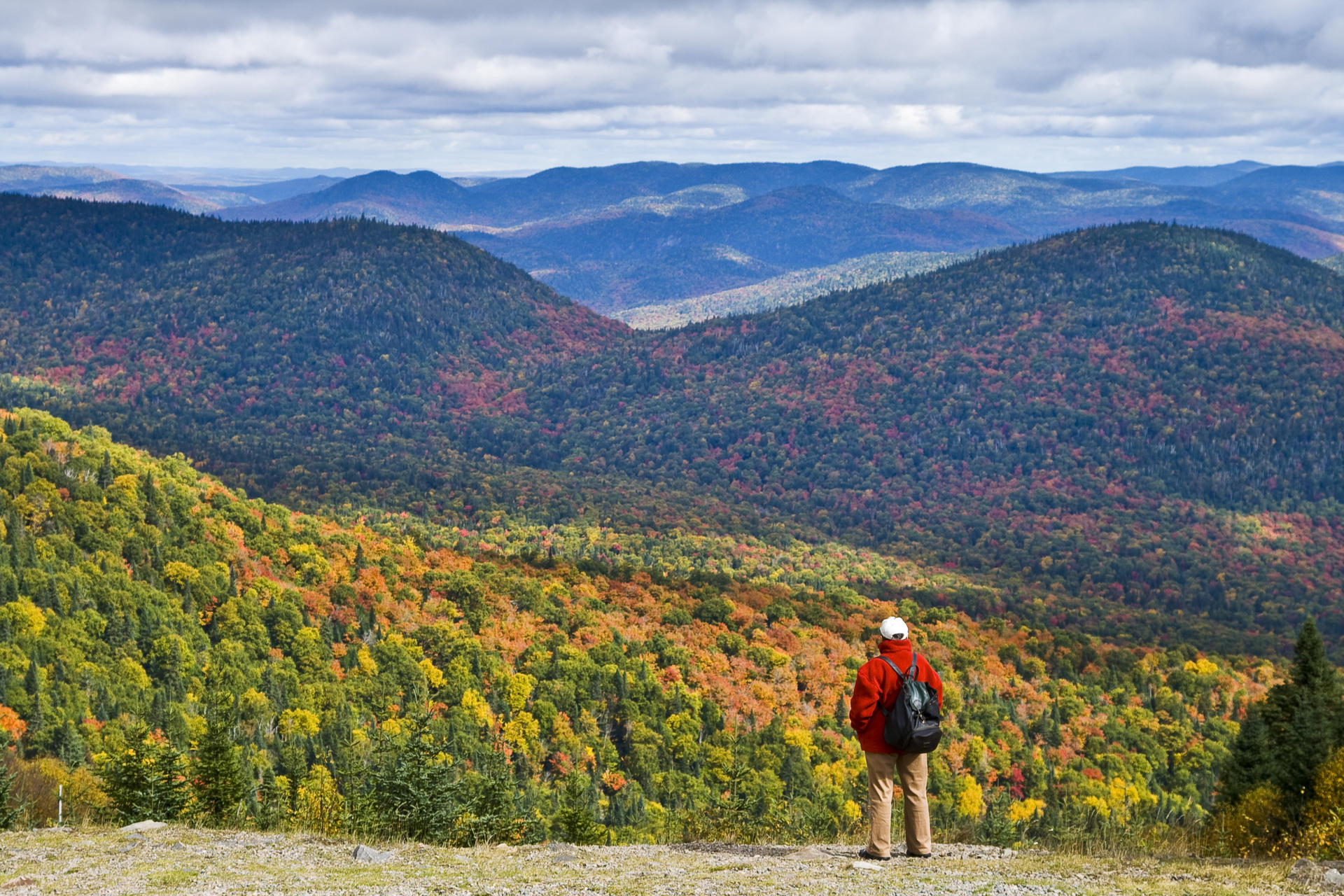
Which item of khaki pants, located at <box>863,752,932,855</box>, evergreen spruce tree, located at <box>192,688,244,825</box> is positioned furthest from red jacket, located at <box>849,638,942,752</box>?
evergreen spruce tree, located at <box>192,688,244,825</box>

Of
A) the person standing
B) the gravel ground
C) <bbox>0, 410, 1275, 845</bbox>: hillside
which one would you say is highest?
the person standing

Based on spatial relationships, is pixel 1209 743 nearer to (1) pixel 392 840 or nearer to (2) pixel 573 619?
(2) pixel 573 619

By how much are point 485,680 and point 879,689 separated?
63.0 metres

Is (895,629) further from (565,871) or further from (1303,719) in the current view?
(1303,719)

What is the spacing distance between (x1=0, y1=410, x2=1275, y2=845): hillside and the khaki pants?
18.9 meters

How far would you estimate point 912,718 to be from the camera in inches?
783

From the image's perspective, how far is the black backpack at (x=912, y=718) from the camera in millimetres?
19859

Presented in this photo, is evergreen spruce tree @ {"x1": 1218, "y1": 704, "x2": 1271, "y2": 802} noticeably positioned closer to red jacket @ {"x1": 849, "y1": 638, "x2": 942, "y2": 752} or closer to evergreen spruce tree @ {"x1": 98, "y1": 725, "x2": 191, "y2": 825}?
red jacket @ {"x1": 849, "y1": 638, "x2": 942, "y2": 752}

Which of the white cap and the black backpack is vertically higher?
the white cap

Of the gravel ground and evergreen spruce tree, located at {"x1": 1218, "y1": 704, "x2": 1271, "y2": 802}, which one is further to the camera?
evergreen spruce tree, located at {"x1": 1218, "y1": 704, "x2": 1271, "y2": 802}

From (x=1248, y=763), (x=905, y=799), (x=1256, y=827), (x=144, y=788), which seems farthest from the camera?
(x=1248, y=763)

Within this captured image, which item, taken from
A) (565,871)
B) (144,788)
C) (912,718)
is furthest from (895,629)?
(144,788)

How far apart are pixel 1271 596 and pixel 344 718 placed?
18167 centimetres

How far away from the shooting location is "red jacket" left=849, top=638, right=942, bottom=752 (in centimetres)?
2019
